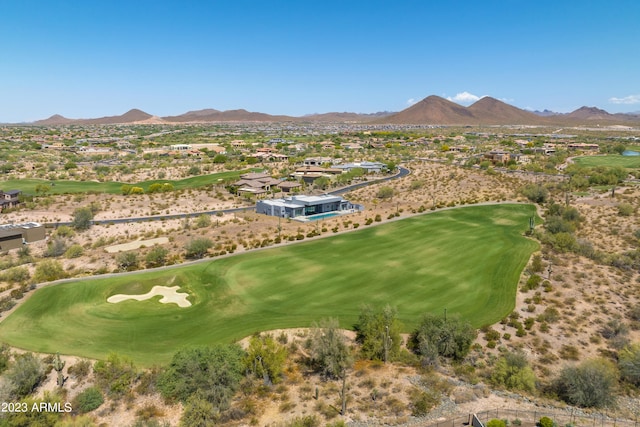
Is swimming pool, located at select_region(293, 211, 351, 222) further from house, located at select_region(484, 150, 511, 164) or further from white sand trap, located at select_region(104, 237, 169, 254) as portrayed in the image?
house, located at select_region(484, 150, 511, 164)

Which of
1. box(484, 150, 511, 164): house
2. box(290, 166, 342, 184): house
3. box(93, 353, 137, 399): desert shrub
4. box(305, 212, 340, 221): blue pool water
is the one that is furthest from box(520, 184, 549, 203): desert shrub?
box(93, 353, 137, 399): desert shrub

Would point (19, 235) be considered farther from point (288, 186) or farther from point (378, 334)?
point (378, 334)

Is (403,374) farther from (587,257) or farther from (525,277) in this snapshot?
(587,257)

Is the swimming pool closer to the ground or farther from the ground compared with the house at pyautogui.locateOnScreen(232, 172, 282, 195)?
closer to the ground

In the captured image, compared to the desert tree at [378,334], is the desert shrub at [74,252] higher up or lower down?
lower down

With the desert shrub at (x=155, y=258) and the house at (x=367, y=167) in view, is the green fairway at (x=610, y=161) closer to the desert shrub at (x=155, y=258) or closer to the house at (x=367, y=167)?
the house at (x=367, y=167)

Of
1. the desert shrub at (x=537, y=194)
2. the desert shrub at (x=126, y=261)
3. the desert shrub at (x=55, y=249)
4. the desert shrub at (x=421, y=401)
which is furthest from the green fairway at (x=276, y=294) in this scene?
the desert shrub at (x=537, y=194)

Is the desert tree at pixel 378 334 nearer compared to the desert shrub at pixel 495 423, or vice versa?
the desert shrub at pixel 495 423

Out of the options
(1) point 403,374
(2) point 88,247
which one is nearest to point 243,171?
(2) point 88,247

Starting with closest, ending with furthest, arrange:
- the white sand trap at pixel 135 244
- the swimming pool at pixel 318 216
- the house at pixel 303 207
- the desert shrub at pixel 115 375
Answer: the desert shrub at pixel 115 375 → the white sand trap at pixel 135 244 → the swimming pool at pixel 318 216 → the house at pixel 303 207
